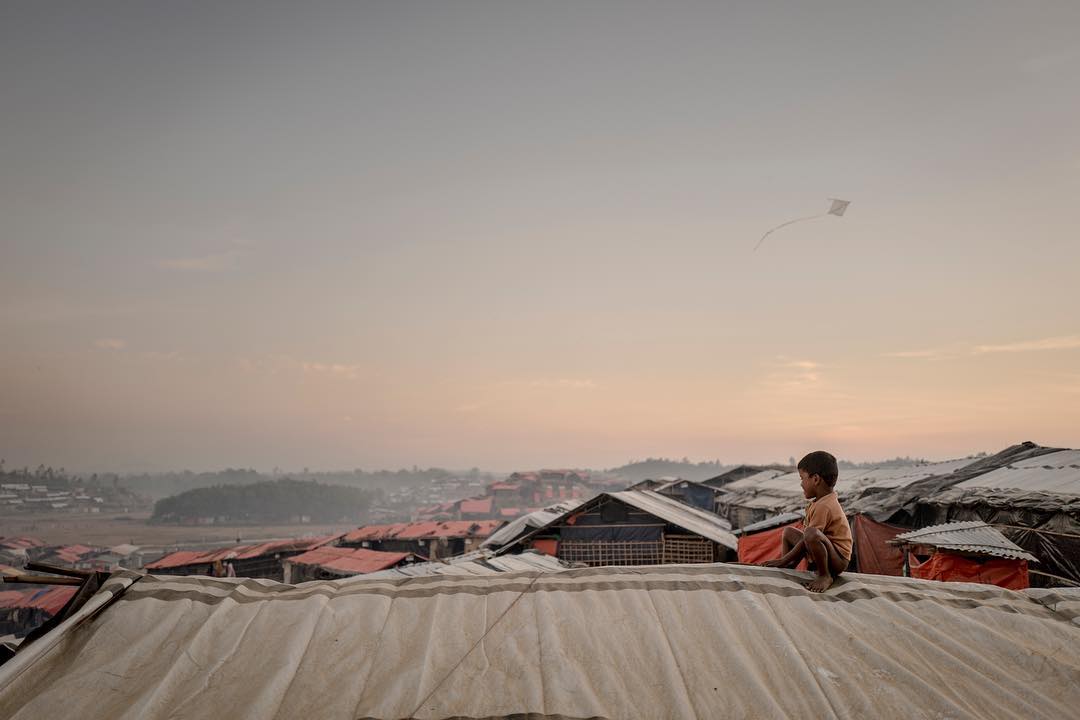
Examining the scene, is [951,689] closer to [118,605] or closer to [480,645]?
[480,645]

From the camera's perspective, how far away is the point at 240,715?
2736mm

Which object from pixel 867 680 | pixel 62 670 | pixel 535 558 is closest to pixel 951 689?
pixel 867 680

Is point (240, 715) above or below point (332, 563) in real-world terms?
above

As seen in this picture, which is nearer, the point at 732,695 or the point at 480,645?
the point at 732,695

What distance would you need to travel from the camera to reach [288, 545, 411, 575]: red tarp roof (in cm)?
1850

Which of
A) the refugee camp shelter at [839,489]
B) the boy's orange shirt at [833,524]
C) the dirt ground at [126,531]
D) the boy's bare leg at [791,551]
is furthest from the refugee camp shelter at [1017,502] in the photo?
the dirt ground at [126,531]

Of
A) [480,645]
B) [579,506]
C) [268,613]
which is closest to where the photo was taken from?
[480,645]

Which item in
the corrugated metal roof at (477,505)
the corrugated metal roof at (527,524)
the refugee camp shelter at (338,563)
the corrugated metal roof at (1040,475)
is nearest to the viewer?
the corrugated metal roof at (1040,475)

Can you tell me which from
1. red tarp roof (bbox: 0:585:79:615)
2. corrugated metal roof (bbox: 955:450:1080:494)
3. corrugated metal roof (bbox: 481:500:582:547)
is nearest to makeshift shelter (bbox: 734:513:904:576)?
corrugated metal roof (bbox: 955:450:1080:494)

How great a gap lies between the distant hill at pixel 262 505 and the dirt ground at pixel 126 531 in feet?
11.5

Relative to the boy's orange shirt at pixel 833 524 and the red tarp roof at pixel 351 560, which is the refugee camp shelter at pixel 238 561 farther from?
the boy's orange shirt at pixel 833 524

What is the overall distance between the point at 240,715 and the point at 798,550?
398cm

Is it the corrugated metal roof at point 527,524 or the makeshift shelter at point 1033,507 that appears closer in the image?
the makeshift shelter at point 1033,507

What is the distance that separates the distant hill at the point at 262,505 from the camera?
78.2m
